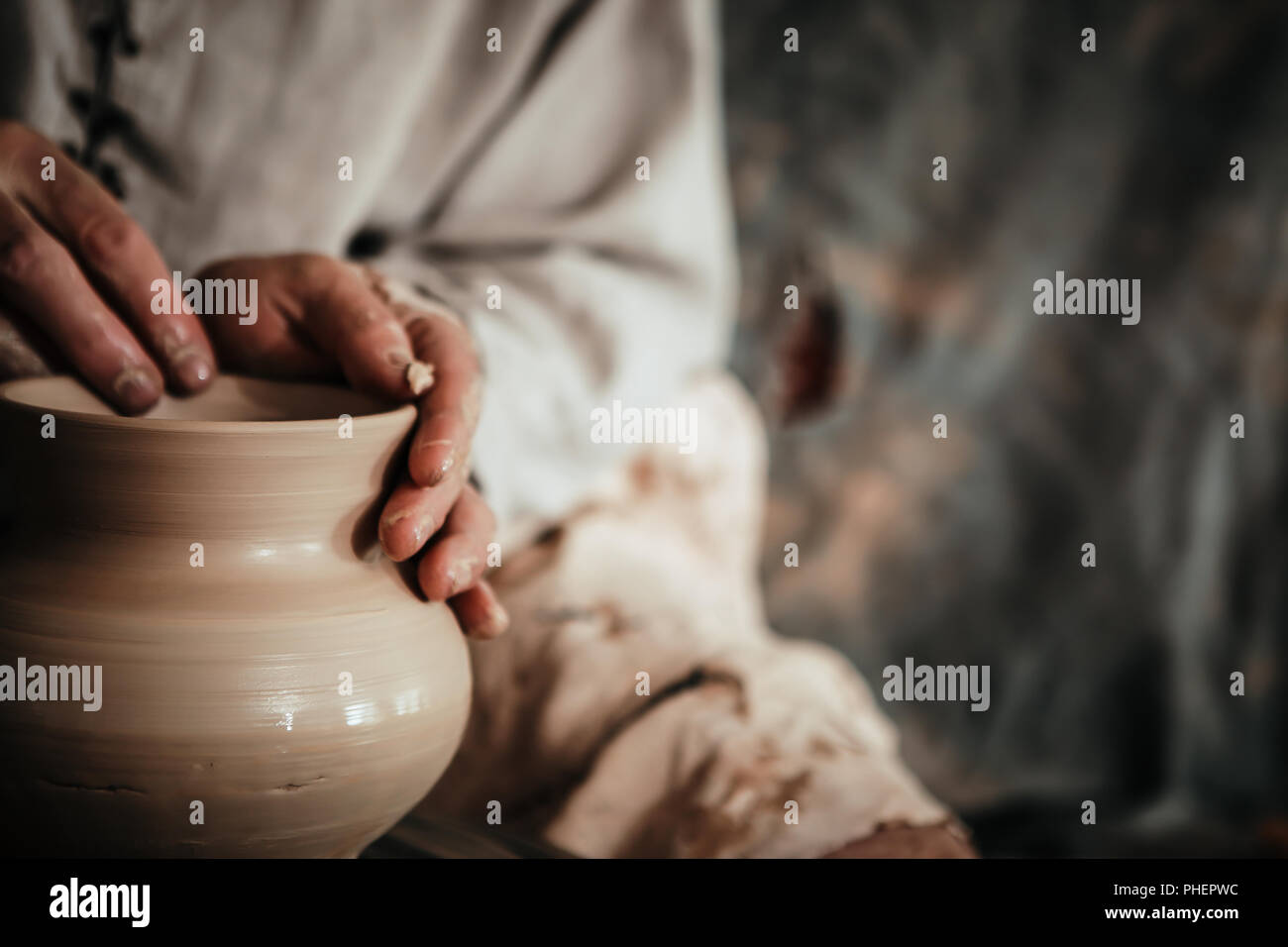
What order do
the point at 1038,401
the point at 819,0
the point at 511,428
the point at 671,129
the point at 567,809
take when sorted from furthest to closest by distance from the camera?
the point at 1038,401, the point at 819,0, the point at 671,129, the point at 511,428, the point at 567,809

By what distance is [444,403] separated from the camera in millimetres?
638

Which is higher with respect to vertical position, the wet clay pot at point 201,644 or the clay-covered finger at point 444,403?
the clay-covered finger at point 444,403

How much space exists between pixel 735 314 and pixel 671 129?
64 cm

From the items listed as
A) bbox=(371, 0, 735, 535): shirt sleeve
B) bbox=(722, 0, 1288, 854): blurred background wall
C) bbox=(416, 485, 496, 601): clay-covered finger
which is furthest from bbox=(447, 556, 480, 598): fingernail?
bbox=(722, 0, 1288, 854): blurred background wall

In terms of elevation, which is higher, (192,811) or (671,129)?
(671,129)

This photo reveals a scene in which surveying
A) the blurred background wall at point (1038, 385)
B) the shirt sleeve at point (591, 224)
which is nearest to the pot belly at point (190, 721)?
the shirt sleeve at point (591, 224)

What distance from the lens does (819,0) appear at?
5.60 feet

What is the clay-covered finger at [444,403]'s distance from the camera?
0.61m

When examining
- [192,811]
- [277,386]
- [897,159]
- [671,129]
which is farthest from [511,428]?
[897,159]

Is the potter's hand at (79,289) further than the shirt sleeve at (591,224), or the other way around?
the shirt sleeve at (591,224)

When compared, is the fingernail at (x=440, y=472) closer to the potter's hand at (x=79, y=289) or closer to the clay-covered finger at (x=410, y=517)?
the clay-covered finger at (x=410, y=517)

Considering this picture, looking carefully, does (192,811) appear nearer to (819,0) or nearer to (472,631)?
(472,631)

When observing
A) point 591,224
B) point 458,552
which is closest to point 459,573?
point 458,552

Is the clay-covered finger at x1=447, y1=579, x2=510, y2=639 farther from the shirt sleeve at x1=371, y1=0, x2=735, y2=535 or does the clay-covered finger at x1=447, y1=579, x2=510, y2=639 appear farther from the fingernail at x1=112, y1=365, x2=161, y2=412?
the shirt sleeve at x1=371, y1=0, x2=735, y2=535
